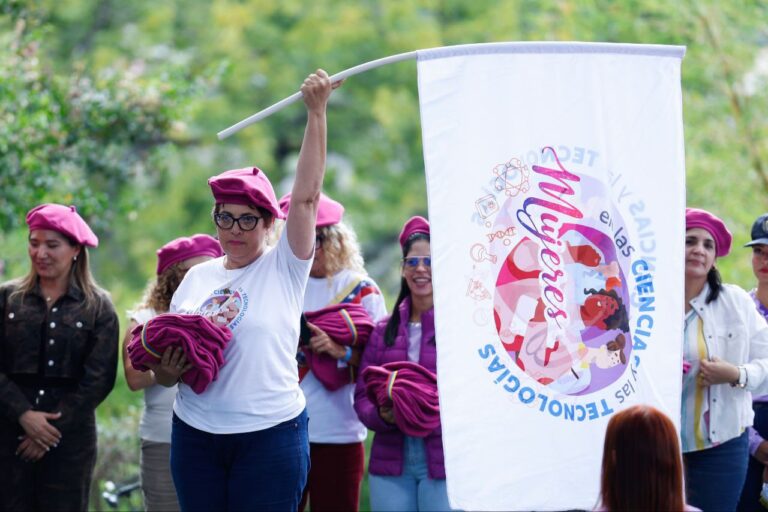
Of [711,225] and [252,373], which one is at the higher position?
[711,225]

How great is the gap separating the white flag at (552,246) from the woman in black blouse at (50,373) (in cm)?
230

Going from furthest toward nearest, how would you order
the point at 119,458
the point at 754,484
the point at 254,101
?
the point at 254,101 → the point at 119,458 → the point at 754,484

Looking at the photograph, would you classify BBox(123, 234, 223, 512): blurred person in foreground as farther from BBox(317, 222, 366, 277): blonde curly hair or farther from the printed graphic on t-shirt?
the printed graphic on t-shirt

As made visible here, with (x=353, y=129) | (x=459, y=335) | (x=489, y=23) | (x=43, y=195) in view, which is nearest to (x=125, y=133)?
(x=43, y=195)

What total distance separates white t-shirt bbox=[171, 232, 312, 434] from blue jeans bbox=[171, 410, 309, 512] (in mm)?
47

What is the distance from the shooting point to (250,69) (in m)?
17.9

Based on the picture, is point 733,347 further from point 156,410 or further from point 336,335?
point 156,410

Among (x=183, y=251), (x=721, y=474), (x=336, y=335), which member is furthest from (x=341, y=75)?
(x=721, y=474)

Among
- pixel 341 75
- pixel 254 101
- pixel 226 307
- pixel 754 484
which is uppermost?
pixel 254 101

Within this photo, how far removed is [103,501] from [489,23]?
1151 cm

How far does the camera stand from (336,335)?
5.29 meters

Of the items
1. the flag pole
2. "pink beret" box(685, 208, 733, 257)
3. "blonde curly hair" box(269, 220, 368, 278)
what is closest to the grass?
"blonde curly hair" box(269, 220, 368, 278)

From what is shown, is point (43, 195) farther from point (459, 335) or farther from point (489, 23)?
point (489, 23)

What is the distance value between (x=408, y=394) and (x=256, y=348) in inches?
36.9
